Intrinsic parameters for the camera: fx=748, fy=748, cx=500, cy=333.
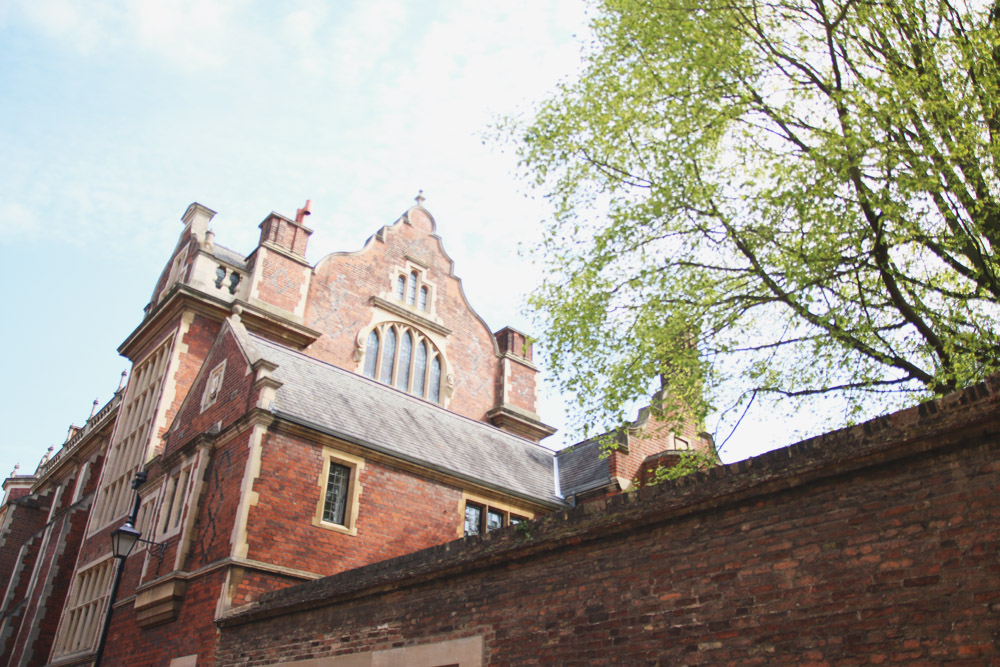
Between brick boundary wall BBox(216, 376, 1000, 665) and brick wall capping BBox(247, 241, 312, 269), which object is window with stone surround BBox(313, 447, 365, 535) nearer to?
brick boundary wall BBox(216, 376, 1000, 665)

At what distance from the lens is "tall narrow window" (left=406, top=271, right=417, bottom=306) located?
2625 centimetres

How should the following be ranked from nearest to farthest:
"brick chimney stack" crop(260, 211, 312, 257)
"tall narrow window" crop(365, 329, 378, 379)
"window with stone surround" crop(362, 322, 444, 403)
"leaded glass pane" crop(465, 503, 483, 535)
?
1. "leaded glass pane" crop(465, 503, 483, 535)
2. "brick chimney stack" crop(260, 211, 312, 257)
3. "tall narrow window" crop(365, 329, 378, 379)
4. "window with stone surround" crop(362, 322, 444, 403)

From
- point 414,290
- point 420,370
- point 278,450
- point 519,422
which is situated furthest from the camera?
point 414,290

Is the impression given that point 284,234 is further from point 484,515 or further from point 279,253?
point 484,515

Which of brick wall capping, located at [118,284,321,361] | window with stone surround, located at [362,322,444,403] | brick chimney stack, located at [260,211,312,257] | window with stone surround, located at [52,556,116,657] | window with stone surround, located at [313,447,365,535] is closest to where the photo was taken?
window with stone surround, located at [313,447,365,535]

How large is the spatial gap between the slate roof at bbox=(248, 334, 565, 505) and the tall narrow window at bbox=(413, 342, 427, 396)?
17.9 feet

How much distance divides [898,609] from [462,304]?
930 inches

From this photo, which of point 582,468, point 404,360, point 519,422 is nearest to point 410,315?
point 404,360

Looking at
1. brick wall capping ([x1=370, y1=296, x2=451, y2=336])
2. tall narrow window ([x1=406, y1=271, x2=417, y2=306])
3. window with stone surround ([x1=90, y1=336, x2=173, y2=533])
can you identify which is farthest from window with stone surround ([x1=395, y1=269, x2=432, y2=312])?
window with stone surround ([x1=90, y1=336, x2=173, y2=533])

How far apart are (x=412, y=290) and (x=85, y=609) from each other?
13.7m

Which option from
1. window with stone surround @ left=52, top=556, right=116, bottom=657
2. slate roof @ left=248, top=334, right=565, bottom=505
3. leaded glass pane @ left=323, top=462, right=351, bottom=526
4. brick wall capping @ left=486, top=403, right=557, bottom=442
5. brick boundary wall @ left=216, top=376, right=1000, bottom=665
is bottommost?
brick boundary wall @ left=216, top=376, right=1000, bottom=665

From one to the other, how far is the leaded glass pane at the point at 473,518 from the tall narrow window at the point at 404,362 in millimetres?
9356

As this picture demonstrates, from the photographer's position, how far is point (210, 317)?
805 inches

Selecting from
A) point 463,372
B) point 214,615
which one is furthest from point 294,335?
point 214,615
